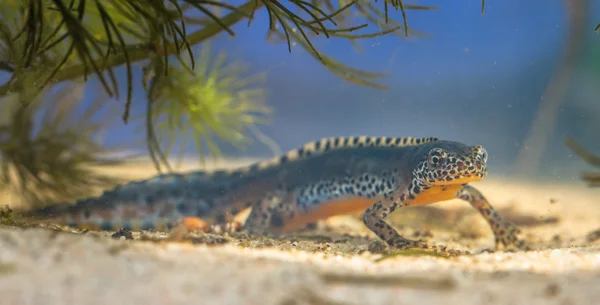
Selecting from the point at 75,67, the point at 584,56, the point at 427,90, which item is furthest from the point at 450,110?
the point at 584,56

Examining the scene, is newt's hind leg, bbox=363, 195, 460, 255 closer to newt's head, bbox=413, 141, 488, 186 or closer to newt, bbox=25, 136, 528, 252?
newt, bbox=25, 136, 528, 252

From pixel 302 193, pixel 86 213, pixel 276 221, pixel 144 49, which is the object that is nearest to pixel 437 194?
pixel 302 193

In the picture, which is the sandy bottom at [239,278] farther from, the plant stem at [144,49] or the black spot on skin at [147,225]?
the black spot on skin at [147,225]

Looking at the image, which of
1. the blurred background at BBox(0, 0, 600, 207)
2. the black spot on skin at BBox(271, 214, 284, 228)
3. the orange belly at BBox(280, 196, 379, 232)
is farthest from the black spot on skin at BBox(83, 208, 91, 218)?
the orange belly at BBox(280, 196, 379, 232)

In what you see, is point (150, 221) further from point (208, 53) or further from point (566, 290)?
point (566, 290)

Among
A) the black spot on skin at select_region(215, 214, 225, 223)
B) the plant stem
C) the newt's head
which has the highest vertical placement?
the plant stem
